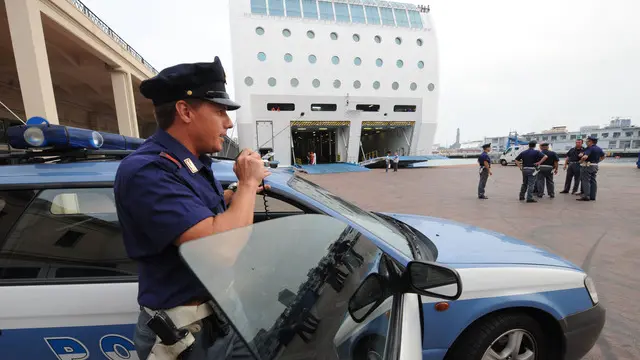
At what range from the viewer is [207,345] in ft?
2.88

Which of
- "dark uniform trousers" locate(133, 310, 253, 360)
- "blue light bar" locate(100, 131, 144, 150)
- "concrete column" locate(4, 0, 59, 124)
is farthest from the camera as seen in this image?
"concrete column" locate(4, 0, 59, 124)

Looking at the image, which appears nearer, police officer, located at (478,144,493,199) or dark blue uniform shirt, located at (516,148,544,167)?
dark blue uniform shirt, located at (516,148,544,167)

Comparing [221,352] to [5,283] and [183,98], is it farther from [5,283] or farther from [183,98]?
[5,283]

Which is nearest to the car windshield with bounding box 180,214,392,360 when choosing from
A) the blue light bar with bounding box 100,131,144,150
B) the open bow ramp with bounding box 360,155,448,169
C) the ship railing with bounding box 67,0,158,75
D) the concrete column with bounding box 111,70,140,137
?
the blue light bar with bounding box 100,131,144,150

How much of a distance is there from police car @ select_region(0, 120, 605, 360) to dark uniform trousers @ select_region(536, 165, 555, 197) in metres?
7.12

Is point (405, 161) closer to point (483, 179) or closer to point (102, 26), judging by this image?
point (483, 179)

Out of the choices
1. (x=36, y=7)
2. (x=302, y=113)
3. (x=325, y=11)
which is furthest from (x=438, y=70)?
(x=36, y=7)

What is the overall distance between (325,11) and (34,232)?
23.9m

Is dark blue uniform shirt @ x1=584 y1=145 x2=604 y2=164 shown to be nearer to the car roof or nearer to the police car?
the police car

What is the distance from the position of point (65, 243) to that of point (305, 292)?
162cm

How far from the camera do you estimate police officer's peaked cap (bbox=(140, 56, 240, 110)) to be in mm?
937

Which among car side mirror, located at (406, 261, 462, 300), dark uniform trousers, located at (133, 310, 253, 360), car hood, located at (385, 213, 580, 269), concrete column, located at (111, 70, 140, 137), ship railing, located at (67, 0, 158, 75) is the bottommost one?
car hood, located at (385, 213, 580, 269)

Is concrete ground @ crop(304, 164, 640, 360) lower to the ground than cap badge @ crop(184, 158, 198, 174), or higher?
lower

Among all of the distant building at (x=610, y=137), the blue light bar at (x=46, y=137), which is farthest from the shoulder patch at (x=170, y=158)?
the distant building at (x=610, y=137)
